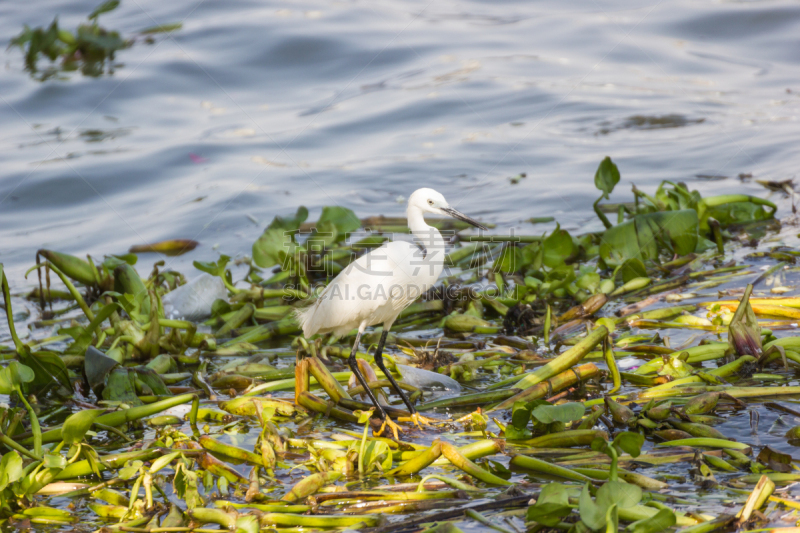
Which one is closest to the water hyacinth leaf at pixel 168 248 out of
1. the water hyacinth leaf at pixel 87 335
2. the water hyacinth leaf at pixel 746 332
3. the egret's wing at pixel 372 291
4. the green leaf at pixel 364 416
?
the water hyacinth leaf at pixel 87 335

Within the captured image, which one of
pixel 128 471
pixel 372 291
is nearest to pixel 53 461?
pixel 128 471

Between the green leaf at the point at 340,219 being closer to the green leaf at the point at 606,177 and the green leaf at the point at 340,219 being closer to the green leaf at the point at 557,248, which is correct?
the green leaf at the point at 557,248

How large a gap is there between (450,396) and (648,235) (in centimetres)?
246

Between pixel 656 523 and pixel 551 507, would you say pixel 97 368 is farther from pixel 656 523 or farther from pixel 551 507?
pixel 656 523

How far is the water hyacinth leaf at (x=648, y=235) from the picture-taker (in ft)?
17.8

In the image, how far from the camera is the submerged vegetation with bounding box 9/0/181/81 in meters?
12.9

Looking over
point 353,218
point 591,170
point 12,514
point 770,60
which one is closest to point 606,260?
point 353,218

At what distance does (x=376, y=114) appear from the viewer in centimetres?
1120

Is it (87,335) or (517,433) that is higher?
(87,335)

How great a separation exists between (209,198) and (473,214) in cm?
336

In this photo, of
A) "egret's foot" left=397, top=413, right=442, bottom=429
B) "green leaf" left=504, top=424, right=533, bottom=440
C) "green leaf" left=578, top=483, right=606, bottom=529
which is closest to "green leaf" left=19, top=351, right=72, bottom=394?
"egret's foot" left=397, top=413, right=442, bottom=429

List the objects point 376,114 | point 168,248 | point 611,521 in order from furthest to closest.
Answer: point 376,114 < point 168,248 < point 611,521

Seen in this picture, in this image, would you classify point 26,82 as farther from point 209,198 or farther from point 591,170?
point 591,170

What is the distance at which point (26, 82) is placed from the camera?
41.0ft
